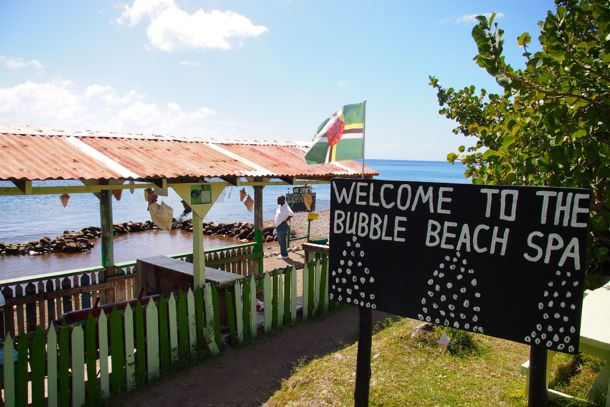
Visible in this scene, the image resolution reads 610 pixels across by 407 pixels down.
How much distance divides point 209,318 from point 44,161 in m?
3.03

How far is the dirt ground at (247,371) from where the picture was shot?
541cm

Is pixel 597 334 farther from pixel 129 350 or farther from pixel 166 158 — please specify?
pixel 166 158

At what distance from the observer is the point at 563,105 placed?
331 cm

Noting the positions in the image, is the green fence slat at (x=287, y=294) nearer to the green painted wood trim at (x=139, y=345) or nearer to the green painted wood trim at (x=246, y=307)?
the green painted wood trim at (x=246, y=307)

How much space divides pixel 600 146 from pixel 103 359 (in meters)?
5.47

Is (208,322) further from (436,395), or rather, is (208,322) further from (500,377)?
(500,377)

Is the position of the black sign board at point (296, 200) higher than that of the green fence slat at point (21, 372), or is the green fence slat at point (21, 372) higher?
the black sign board at point (296, 200)

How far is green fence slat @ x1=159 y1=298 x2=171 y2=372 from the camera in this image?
594cm

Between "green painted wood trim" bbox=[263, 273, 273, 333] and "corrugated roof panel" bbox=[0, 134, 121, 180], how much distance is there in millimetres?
2857

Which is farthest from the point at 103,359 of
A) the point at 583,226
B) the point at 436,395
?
the point at 583,226

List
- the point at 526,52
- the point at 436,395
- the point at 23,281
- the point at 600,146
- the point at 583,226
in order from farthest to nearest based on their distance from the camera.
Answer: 1. the point at 23,281
2. the point at 436,395
3. the point at 526,52
4. the point at 600,146
5. the point at 583,226

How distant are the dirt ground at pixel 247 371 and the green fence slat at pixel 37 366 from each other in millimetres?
799

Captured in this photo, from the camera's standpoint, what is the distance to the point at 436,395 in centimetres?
485

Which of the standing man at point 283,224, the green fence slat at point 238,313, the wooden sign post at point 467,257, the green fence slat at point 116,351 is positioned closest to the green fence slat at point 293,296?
the green fence slat at point 238,313
